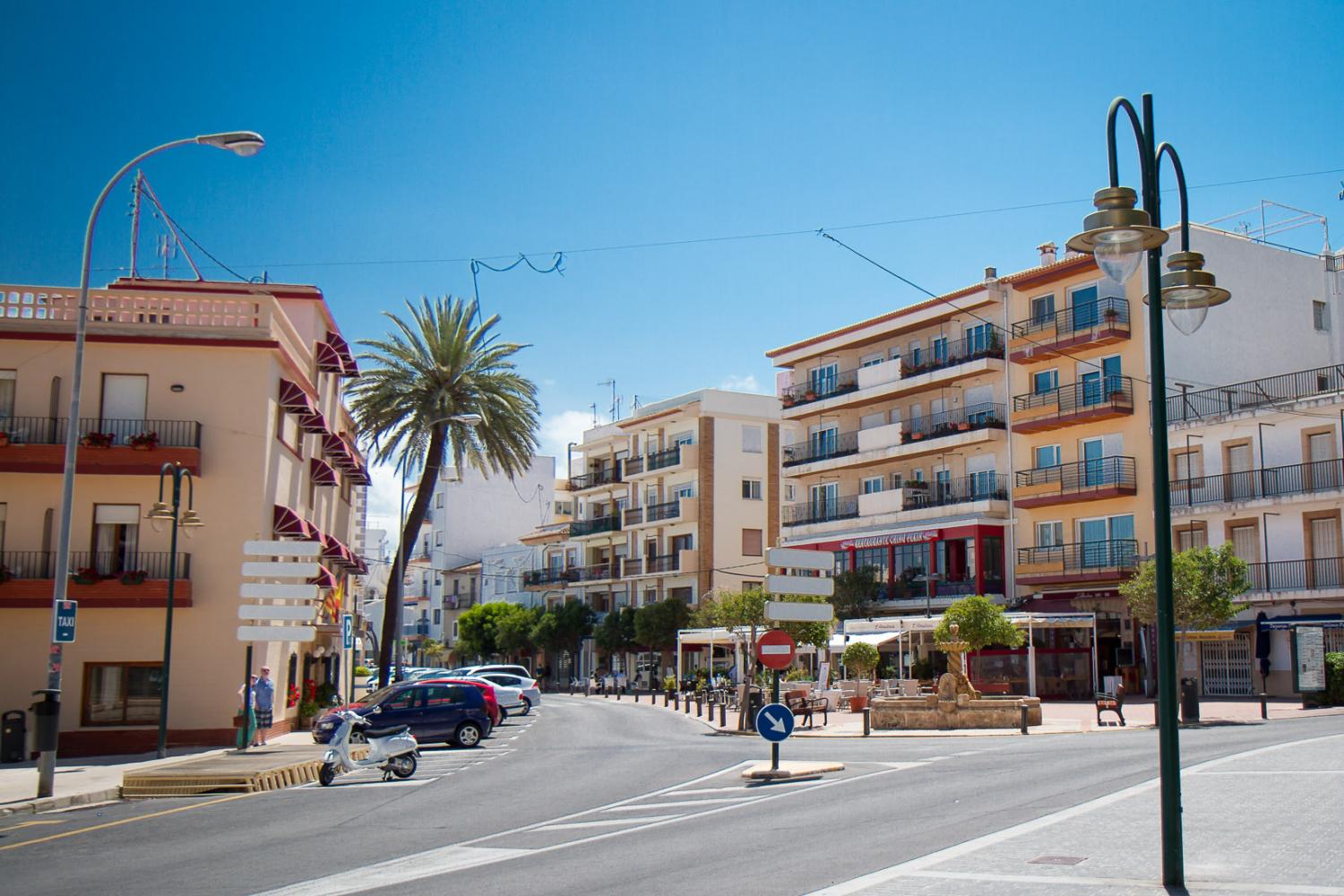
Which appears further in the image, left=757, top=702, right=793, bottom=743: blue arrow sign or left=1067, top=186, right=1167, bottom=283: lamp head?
left=757, top=702, right=793, bottom=743: blue arrow sign

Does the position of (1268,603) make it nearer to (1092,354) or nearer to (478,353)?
(1092,354)

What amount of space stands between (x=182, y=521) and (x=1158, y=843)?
2175 cm

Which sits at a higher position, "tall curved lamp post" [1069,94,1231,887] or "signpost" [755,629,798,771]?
"tall curved lamp post" [1069,94,1231,887]

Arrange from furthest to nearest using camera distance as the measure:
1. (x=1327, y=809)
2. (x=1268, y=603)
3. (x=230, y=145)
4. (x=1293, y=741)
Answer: (x=1268, y=603), (x=1293, y=741), (x=230, y=145), (x=1327, y=809)

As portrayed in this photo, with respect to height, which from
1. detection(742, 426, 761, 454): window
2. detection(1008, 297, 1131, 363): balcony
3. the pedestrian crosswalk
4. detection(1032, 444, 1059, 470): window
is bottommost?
the pedestrian crosswalk

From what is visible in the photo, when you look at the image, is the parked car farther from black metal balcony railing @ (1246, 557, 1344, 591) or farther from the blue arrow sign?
the blue arrow sign

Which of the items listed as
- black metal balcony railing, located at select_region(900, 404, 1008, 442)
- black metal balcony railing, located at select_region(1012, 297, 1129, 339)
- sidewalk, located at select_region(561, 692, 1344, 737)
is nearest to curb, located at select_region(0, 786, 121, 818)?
sidewalk, located at select_region(561, 692, 1344, 737)

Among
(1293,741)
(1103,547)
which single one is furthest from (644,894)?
(1103,547)

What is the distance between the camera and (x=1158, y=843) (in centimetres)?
1182

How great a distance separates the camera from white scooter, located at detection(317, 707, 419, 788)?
21.9 meters

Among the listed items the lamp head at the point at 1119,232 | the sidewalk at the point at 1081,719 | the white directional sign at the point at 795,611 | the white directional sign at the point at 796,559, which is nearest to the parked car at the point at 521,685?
the sidewalk at the point at 1081,719

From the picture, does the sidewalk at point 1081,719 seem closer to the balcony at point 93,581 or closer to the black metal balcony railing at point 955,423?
the black metal balcony railing at point 955,423

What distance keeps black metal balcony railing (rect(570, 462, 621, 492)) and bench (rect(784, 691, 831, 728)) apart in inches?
1660

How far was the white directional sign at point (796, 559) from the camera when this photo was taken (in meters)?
20.8
